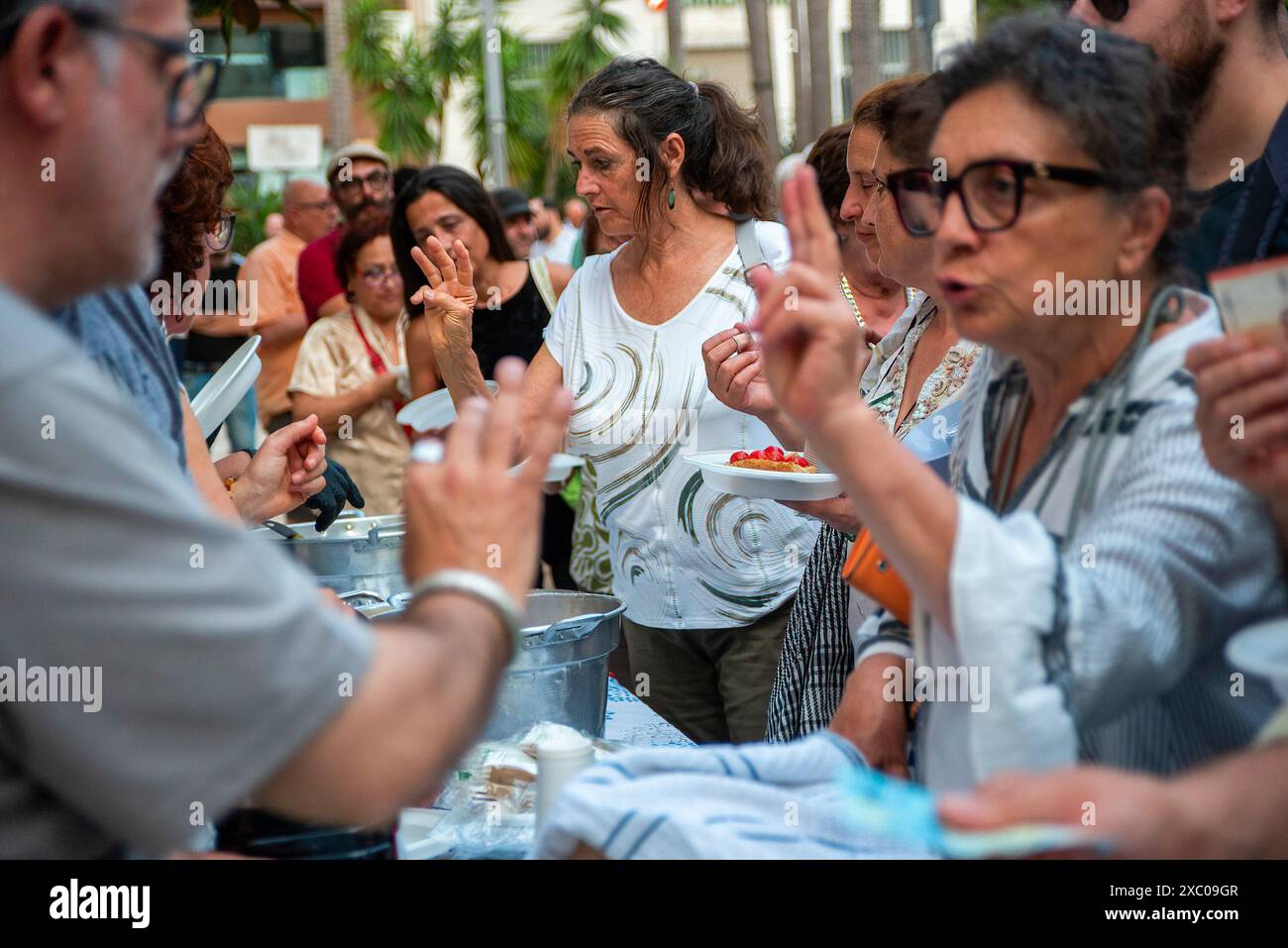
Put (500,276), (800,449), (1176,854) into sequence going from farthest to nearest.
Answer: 1. (500,276)
2. (800,449)
3. (1176,854)

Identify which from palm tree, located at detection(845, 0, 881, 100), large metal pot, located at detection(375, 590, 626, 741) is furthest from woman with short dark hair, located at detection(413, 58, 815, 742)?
palm tree, located at detection(845, 0, 881, 100)

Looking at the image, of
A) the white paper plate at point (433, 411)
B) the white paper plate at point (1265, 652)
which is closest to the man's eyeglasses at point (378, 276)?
the white paper plate at point (433, 411)

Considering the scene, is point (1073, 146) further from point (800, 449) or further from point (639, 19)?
point (639, 19)

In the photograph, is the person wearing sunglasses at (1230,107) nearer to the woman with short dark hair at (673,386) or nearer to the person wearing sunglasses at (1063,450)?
the person wearing sunglasses at (1063,450)

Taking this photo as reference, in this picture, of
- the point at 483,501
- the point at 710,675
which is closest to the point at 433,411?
the point at 710,675

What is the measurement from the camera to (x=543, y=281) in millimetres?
5078

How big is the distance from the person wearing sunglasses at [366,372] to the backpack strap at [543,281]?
0.62 m

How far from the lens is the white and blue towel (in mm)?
1503

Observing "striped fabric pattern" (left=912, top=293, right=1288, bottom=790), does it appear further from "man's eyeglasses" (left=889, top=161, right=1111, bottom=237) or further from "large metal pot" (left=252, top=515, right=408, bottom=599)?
"large metal pot" (left=252, top=515, right=408, bottom=599)

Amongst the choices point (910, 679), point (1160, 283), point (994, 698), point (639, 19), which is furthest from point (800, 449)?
point (639, 19)

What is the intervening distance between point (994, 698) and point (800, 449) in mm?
1748

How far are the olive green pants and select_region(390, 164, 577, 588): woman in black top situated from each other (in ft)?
5.08

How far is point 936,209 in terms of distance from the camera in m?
1.76

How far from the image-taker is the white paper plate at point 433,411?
3.85 meters
